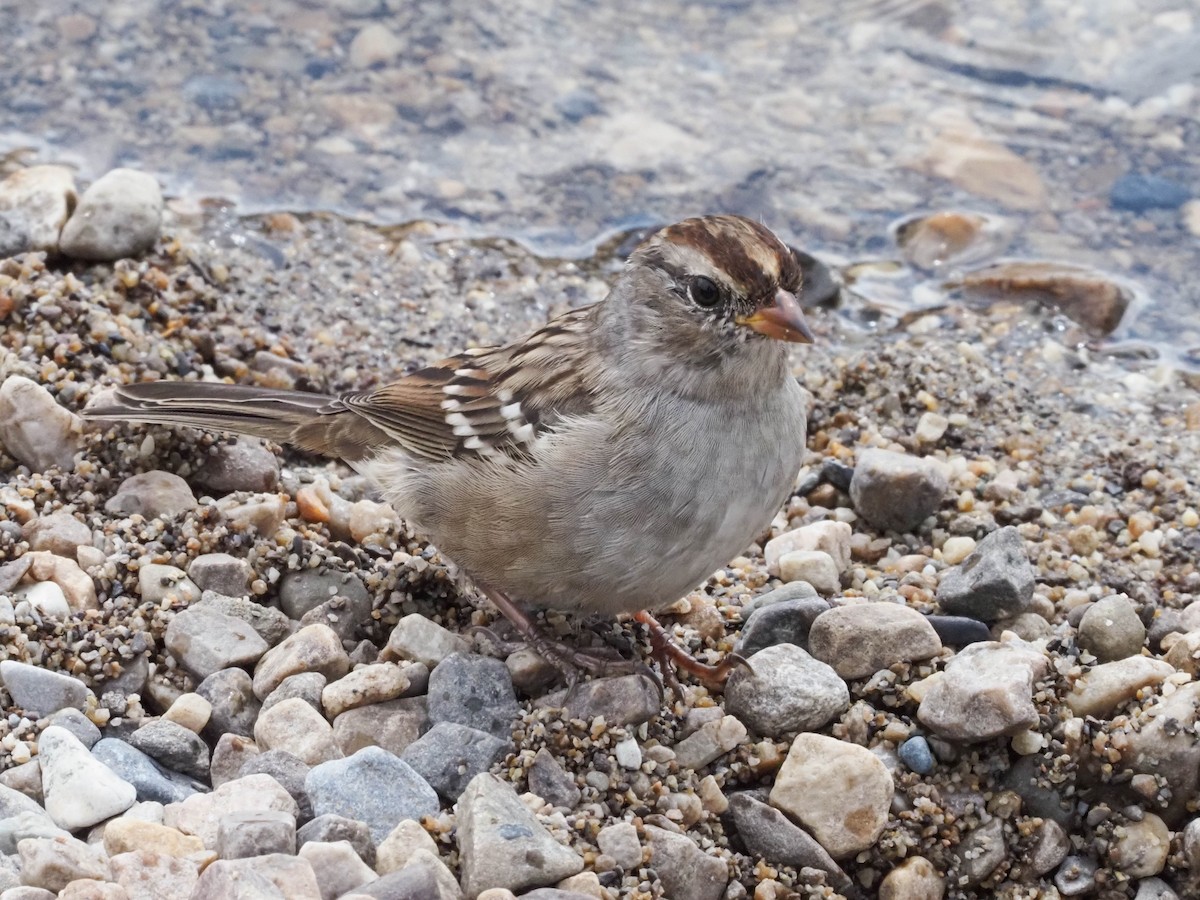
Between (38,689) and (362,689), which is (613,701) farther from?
(38,689)

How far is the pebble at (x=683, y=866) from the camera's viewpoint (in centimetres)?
315

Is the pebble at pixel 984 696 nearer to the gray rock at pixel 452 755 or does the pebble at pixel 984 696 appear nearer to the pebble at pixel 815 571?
the pebble at pixel 815 571

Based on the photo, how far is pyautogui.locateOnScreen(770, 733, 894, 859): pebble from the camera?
3.33 metres

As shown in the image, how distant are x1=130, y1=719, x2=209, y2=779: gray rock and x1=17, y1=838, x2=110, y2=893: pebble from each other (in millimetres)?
541

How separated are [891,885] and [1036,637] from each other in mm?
881

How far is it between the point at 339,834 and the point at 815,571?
1712 millimetres

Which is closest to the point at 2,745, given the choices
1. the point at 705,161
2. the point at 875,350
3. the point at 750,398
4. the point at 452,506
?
the point at 452,506

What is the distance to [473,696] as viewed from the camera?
11.6 ft

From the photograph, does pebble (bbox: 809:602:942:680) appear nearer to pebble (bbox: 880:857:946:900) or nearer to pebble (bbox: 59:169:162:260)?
pebble (bbox: 880:857:946:900)

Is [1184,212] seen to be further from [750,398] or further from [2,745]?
[2,745]

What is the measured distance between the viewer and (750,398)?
12.0 ft

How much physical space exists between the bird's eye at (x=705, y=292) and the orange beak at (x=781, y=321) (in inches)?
3.3

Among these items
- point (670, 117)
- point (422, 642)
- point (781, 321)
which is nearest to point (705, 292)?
point (781, 321)

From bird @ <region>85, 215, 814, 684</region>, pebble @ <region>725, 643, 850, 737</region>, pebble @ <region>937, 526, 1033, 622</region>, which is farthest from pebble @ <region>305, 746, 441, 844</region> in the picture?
pebble @ <region>937, 526, 1033, 622</region>
